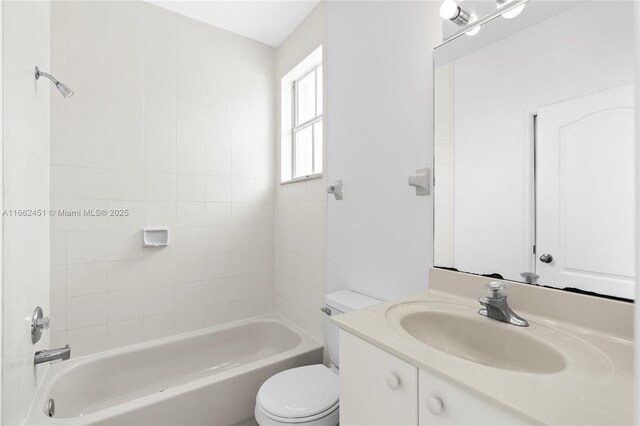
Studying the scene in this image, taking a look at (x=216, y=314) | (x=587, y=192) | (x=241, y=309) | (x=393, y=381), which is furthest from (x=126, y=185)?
(x=587, y=192)

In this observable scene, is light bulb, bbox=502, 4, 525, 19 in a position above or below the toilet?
above

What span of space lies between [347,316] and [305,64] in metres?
1.90

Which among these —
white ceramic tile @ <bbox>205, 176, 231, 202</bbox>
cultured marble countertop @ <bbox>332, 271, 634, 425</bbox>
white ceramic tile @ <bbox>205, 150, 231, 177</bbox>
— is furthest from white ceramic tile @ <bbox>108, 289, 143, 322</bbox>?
cultured marble countertop @ <bbox>332, 271, 634, 425</bbox>

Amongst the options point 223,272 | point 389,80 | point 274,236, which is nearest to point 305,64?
point 389,80

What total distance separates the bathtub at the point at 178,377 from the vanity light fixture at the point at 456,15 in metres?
1.85

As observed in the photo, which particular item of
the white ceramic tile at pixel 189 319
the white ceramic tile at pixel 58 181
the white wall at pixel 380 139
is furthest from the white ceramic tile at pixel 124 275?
the white wall at pixel 380 139

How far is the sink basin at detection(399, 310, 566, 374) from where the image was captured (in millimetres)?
737

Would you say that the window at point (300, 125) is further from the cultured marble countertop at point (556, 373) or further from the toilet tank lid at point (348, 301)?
the cultured marble countertop at point (556, 373)

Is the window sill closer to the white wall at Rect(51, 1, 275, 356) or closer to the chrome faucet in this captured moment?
the white wall at Rect(51, 1, 275, 356)

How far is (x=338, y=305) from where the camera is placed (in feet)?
4.91

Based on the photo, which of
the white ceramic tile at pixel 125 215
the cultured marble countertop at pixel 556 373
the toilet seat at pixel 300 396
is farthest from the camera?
the white ceramic tile at pixel 125 215

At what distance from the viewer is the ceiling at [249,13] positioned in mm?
1929

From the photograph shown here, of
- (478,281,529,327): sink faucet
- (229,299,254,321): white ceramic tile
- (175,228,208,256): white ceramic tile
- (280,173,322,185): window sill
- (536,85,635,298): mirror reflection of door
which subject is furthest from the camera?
(229,299,254,321): white ceramic tile

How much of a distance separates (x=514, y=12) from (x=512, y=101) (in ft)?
0.95
